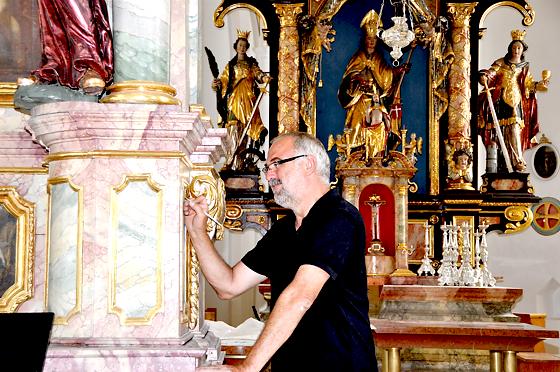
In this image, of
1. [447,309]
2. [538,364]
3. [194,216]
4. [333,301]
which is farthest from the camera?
[447,309]

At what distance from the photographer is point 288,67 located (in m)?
13.3

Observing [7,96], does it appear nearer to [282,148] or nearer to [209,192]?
[209,192]

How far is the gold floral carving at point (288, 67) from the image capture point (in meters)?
13.3

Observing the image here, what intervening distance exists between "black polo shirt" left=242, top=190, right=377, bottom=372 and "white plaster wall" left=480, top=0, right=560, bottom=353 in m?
11.1

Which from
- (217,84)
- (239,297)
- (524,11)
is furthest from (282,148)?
(524,11)

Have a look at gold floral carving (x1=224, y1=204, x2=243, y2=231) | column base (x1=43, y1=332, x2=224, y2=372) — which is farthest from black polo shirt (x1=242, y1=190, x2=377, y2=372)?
gold floral carving (x1=224, y1=204, x2=243, y2=231)

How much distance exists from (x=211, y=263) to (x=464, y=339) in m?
4.30

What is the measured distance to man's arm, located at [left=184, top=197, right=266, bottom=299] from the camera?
337 centimetres

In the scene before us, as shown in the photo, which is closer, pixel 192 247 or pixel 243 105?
pixel 192 247

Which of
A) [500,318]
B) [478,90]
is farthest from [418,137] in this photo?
[500,318]

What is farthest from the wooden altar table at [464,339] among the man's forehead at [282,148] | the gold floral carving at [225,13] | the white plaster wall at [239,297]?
the gold floral carving at [225,13]

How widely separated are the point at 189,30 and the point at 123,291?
65.5 inches

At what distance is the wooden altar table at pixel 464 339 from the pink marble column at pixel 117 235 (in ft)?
13.8

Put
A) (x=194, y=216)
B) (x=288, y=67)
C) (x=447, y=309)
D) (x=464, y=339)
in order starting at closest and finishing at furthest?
(x=194, y=216) → (x=464, y=339) → (x=447, y=309) → (x=288, y=67)
